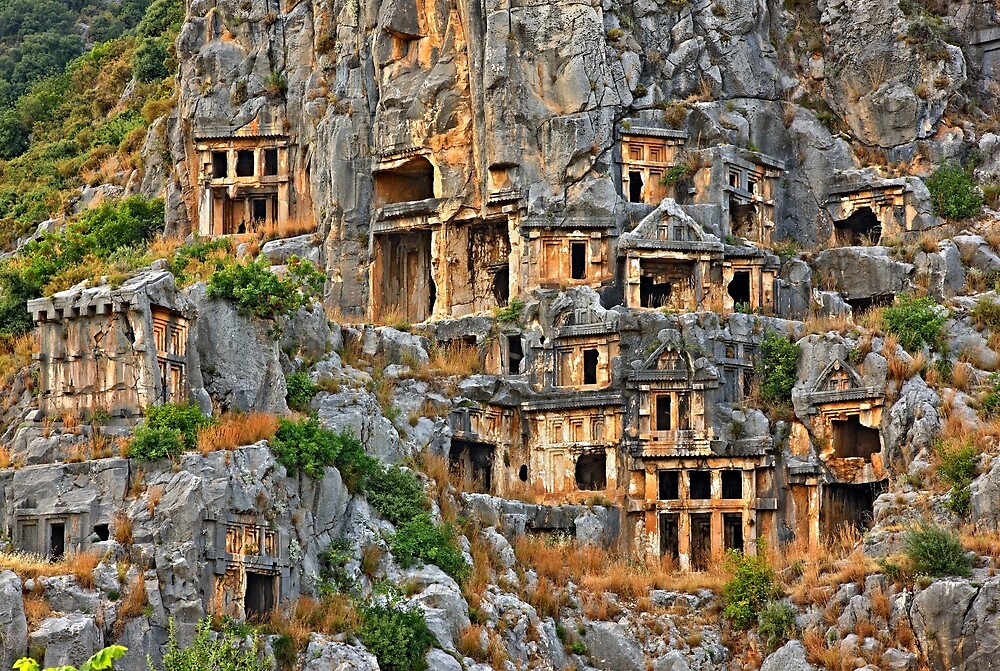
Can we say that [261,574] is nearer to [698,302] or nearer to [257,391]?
[257,391]

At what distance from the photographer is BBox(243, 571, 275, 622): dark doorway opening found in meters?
38.8

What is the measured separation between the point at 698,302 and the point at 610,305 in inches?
→ 115

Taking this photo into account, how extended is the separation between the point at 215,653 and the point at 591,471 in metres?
20.2

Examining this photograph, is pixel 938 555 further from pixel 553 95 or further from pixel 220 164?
pixel 220 164

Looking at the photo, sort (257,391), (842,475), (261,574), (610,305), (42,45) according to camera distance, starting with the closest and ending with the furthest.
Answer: (261,574)
(257,391)
(842,475)
(610,305)
(42,45)

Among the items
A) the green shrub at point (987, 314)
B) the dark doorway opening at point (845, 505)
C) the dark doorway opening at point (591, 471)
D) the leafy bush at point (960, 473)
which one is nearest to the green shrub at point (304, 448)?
the dark doorway opening at point (591, 471)

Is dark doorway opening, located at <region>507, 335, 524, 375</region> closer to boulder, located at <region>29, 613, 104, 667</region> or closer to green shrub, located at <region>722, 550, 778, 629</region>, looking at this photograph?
green shrub, located at <region>722, 550, 778, 629</region>

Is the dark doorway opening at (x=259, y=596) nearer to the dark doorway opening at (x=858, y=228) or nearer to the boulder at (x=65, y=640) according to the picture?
the boulder at (x=65, y=640)

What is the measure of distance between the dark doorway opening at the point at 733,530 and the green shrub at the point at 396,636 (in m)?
14.3

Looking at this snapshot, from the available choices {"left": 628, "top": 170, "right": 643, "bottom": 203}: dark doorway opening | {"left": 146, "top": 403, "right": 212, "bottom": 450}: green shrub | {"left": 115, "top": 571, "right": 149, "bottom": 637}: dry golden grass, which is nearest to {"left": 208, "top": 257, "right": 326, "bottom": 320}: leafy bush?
{"left": 146, "top": 403, "right": 212, "bottom": 450}: green shrub

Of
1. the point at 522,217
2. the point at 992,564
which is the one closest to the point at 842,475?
the point at 992,564

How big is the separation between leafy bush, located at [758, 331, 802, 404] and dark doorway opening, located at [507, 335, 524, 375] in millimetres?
7575

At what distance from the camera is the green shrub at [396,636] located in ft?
127

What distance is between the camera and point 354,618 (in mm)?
39531
